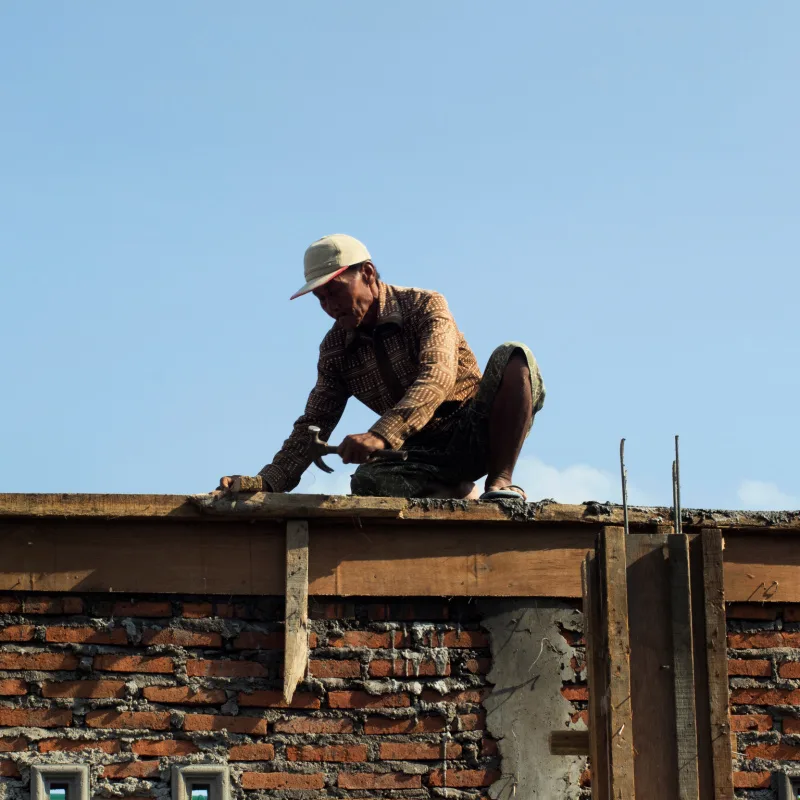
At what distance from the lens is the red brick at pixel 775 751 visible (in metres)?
5.90

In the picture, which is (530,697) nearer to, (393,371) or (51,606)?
(393,371)

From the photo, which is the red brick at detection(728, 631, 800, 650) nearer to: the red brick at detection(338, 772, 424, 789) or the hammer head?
the red brick at detection(338, 772, 424, 789)

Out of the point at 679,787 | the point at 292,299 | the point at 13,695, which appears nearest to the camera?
the point at 679,787

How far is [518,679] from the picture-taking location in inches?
231

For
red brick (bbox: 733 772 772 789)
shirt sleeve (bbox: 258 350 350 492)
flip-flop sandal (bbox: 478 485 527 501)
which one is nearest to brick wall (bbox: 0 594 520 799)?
flip-flop sandal (bbox: 478 485 527 501)

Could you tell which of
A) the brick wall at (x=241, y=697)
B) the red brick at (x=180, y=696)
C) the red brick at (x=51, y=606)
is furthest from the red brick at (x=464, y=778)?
the red brick at (x=51, y=606)

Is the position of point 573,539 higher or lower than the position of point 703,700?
higher

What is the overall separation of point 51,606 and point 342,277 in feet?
6.61

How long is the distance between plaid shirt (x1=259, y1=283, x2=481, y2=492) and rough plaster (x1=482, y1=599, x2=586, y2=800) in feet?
3.23

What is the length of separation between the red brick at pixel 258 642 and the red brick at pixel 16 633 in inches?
34.8

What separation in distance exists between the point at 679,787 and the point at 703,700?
305 mm

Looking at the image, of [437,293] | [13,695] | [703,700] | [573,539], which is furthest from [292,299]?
[703,700]

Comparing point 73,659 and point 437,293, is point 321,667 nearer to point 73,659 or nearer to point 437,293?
point 73,659

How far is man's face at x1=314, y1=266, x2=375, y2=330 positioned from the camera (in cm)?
646
